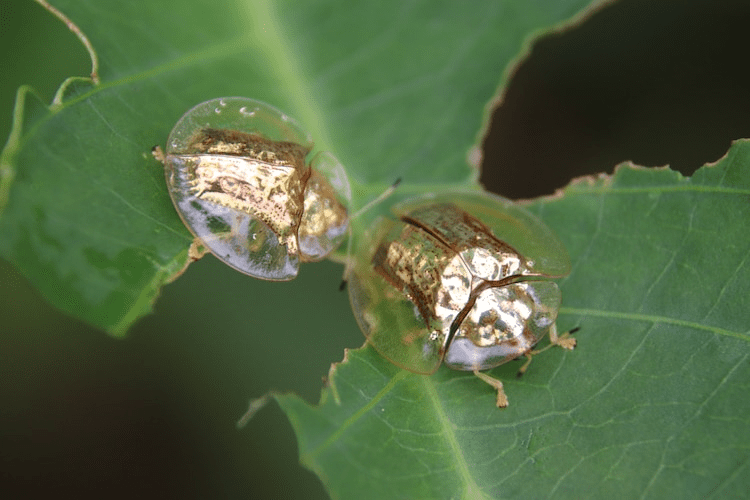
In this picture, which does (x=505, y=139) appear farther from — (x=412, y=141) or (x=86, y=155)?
(x=86, y=155)

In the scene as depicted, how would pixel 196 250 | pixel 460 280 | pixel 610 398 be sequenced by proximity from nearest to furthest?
pixel 610 398 → pixel 196 250 → pixel 460 280

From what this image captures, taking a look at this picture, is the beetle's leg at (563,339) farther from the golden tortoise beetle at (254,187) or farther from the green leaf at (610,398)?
the golden tortoise beetle at (254,187)

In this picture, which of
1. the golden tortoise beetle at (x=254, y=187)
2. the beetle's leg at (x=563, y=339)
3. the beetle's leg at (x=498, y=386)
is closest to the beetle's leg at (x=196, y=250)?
the golden tortoise beetle at (x=254, y=187)

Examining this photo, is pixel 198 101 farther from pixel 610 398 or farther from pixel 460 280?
pixel 610 398

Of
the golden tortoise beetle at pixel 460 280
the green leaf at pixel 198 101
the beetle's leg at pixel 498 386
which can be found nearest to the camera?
the green leaf at pixel 198 101

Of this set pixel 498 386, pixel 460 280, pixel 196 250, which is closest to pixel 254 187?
pixel 196 250

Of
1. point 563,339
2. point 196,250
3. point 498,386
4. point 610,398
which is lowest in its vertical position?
point 610,398

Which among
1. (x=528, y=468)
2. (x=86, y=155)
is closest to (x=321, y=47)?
(x=86, y=155)
